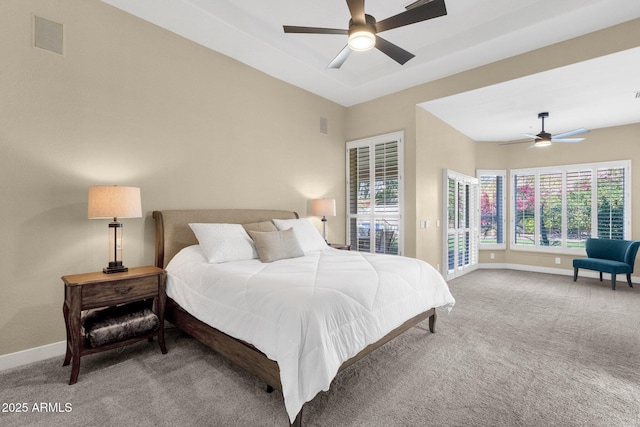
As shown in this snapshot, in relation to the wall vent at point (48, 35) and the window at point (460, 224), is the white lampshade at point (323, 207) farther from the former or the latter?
the wall vent at point (48, 35)

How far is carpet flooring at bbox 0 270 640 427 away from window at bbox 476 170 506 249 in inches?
158

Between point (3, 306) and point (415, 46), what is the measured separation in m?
5.08

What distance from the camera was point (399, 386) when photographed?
2.20 metres

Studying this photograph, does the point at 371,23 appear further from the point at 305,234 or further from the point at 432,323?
the point at 432,323

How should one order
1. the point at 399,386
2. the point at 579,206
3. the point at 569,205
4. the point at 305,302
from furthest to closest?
1. the point at 569,205
2. the point at 579,206
3. the point at 399,386
4. the point at 305,302

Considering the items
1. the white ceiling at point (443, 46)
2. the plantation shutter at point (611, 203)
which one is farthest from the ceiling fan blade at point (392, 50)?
the plantation shutter at point (611, 203)

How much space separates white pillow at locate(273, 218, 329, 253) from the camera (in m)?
3.73

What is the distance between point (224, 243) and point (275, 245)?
1.67 ft

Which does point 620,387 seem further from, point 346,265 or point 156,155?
point 156,155

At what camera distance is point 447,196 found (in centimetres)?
551

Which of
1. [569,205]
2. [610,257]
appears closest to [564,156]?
[569,205]

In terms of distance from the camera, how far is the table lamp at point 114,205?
2494 millimetres

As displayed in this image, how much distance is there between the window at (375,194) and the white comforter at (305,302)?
79.9 inches

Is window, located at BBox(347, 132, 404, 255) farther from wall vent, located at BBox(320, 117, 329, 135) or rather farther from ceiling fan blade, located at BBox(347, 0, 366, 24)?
ceiling fan blade, located at BBox(347, 0, 366, 24)
